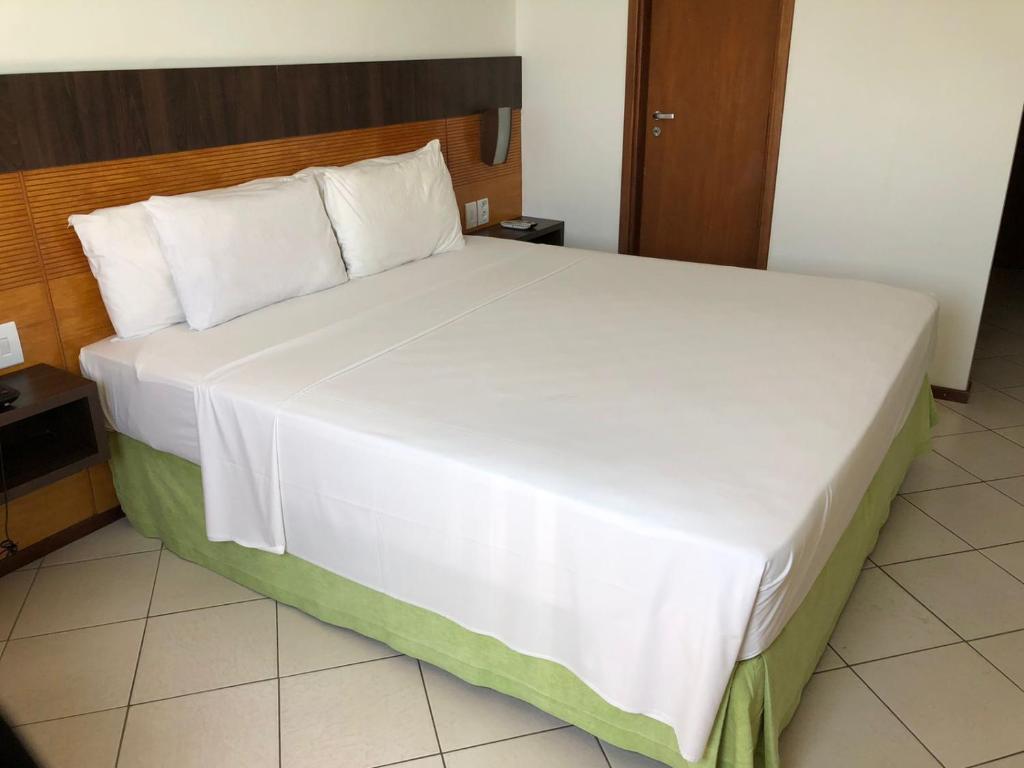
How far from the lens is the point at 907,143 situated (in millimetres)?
3391

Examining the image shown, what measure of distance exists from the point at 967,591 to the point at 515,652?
141cm

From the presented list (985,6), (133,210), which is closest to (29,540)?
(133,210)

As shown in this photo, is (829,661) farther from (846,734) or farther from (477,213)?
(477,213)

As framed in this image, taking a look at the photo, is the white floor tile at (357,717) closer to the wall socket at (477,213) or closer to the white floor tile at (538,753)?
the white floor tile at (538,753)

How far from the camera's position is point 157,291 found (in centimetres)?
246

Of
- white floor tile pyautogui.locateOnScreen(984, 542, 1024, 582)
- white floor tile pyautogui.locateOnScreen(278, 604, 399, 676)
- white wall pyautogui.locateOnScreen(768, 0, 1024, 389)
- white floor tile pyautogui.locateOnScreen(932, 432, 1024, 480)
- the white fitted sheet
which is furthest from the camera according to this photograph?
white wall pyautogui.locateOnScreen(768, 0, 1024, 389)

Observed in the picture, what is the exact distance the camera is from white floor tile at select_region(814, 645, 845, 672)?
82.0 inches

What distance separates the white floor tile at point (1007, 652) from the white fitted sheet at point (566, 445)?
1.87 ft

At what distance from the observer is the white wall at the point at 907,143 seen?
10.4 feet

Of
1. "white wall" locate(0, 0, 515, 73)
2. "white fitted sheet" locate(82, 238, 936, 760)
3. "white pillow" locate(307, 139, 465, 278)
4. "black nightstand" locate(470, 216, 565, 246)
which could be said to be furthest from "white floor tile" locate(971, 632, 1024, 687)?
"white wall" locate(0, 0, 515, 73)

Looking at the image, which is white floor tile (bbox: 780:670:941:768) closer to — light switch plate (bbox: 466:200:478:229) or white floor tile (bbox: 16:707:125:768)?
white floor tile (bbox: 16:707:125:768)

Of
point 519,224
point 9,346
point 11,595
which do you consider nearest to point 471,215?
point 519,224

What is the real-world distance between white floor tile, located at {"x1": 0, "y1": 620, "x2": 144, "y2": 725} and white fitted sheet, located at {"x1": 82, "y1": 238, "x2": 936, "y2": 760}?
413 millimetres

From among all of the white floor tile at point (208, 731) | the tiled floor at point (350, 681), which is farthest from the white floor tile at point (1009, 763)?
the white floor tile at point (208, 731)
